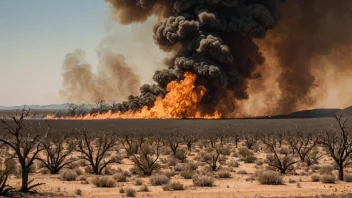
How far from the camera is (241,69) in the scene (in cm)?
7962

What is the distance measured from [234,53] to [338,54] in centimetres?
2420

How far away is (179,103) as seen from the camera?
77188 mm

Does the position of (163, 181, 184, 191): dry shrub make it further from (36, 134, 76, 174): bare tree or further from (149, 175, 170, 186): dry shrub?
(36, 134, 76, 174): bare tree

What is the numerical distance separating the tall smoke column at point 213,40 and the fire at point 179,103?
1.13 m

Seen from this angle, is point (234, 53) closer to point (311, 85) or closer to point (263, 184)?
point (311, 85)

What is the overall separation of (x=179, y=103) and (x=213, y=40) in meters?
13.7

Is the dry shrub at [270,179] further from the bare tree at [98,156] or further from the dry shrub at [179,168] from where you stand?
the bare tree at [98,156]

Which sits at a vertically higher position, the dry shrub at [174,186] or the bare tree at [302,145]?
the bare tree at [302,145]

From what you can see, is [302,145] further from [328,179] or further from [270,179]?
[270,179]

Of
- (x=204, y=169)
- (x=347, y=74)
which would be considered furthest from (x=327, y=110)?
(x=204, y=169)

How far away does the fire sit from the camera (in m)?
73.2

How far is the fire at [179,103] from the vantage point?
73.2 metres

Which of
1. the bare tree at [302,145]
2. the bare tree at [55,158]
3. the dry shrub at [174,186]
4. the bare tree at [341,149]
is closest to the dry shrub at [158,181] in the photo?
the dry shrub at [174,186]

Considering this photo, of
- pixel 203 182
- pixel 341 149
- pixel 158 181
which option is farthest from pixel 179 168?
pixel 341 149
